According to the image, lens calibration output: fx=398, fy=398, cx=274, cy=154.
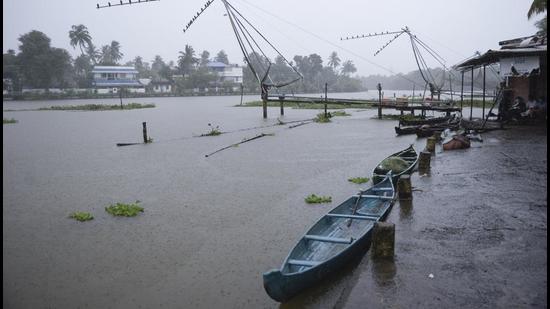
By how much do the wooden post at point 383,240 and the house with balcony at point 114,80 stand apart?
78.1 meters

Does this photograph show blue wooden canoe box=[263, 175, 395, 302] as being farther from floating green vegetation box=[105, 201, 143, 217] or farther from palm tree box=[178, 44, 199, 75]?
palm tree box=[178, 44, 199, 75]

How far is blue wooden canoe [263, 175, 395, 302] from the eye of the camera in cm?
504

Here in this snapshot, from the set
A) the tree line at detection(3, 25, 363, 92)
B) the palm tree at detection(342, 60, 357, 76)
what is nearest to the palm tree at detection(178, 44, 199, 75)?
the tree line at detection(3, 25, 363, 92)

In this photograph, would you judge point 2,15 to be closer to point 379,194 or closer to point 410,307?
point 410,307

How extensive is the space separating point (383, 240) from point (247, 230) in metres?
3.12

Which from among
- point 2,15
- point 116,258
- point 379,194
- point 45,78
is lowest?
point 116,258

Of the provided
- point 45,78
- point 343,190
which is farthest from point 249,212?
point 45,78

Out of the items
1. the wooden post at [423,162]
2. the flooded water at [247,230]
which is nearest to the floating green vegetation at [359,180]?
the flooded water at [247,230]

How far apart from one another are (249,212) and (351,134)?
47.4 feet

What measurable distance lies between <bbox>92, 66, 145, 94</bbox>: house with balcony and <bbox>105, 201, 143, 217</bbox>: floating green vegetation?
72.6m

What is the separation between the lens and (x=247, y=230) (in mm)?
8391

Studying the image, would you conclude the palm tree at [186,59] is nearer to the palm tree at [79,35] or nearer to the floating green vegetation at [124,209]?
the palm tree at [79,35]

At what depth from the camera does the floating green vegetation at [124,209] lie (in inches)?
374

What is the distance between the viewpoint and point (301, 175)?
13141 millimetres
